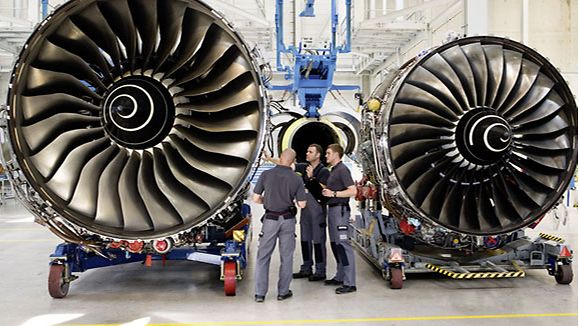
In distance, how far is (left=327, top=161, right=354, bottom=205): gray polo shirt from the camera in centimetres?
465

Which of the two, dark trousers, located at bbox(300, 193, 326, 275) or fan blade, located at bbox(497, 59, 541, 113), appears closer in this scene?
fan blade, located at bbox(497, 59, 541, 113)

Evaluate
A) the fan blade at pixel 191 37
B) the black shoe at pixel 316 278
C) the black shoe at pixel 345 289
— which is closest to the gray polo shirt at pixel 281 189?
the black shoe at pixel 345 289

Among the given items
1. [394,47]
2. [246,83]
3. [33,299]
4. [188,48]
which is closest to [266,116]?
[246,83]

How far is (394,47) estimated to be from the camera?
677 inches

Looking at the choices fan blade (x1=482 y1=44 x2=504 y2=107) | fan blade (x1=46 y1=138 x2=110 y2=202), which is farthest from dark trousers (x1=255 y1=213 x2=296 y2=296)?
fan blade (x1=482 y1=44 x2=504 y2=107)

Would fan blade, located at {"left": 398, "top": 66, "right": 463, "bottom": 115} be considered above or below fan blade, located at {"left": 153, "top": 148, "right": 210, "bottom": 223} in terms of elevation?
above

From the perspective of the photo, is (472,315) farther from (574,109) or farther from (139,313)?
(139,313)

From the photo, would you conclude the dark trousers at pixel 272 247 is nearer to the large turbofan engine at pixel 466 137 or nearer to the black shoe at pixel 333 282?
the black shoe at pixel 333 282

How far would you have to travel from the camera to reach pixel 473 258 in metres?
4.93

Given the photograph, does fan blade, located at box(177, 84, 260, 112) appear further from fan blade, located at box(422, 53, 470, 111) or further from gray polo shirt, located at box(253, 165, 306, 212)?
fan blade, located at box(422, 53, 470, 111)

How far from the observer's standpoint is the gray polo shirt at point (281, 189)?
14.2 ft

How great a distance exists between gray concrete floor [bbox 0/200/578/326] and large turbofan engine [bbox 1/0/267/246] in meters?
0.66

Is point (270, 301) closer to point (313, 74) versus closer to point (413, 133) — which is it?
point (413, 133)

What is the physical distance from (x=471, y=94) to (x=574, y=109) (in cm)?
89
